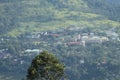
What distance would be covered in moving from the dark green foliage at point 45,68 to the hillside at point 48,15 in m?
105

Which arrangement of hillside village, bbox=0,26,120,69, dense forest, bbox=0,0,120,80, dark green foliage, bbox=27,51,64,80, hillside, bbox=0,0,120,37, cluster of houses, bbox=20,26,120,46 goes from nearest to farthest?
1. dark green foliage, bbox=27,51,64,80
2. dense forest, bbox=0,0,120,80
3. hillside village, bbox=0,26,120,69
4. cluster of houses, bbox=20,26,120,46
5. hillside, bbox=0,0,120,37

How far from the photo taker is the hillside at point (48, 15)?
141 m

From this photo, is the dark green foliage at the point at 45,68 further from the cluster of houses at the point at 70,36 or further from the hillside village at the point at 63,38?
the cluster of houses at the point at 70,36

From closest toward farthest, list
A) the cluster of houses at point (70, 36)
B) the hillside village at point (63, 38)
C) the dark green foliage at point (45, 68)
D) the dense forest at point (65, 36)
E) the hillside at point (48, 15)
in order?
the dark green foliage at point (45, 68)
the dense forest at point (65, 36)
the hillside village at point (63, 38)
the cluster of houses at point (70, 36)
the hillside at point (48, 15)

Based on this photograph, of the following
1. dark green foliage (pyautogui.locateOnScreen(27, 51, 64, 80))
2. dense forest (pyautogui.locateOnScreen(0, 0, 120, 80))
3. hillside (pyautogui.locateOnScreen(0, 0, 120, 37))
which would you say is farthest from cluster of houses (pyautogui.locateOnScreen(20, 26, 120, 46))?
dark green foliage (pyautogui.locateOnScreen(27, 51, 64, 80))

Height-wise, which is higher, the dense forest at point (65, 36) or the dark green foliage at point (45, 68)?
the dark green foliage at point (45, 68)

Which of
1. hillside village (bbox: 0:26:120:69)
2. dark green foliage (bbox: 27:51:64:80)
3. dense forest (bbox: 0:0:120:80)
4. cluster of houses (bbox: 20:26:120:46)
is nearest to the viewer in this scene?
dark green foliage (bbox: 27:51:64:80)

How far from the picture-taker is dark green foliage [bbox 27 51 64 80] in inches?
1088

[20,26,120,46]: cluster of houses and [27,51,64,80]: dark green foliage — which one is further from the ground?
[27,51,64,80]: dark green foliage

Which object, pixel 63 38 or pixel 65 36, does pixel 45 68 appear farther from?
pixel 65 36

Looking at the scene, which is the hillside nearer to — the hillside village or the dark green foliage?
the hillside village

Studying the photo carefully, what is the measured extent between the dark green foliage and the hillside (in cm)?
10504

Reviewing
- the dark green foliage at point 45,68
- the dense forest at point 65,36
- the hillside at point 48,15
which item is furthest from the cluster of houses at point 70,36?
the dark green foliage at point 45,68

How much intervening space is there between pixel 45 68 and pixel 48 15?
407 ft
